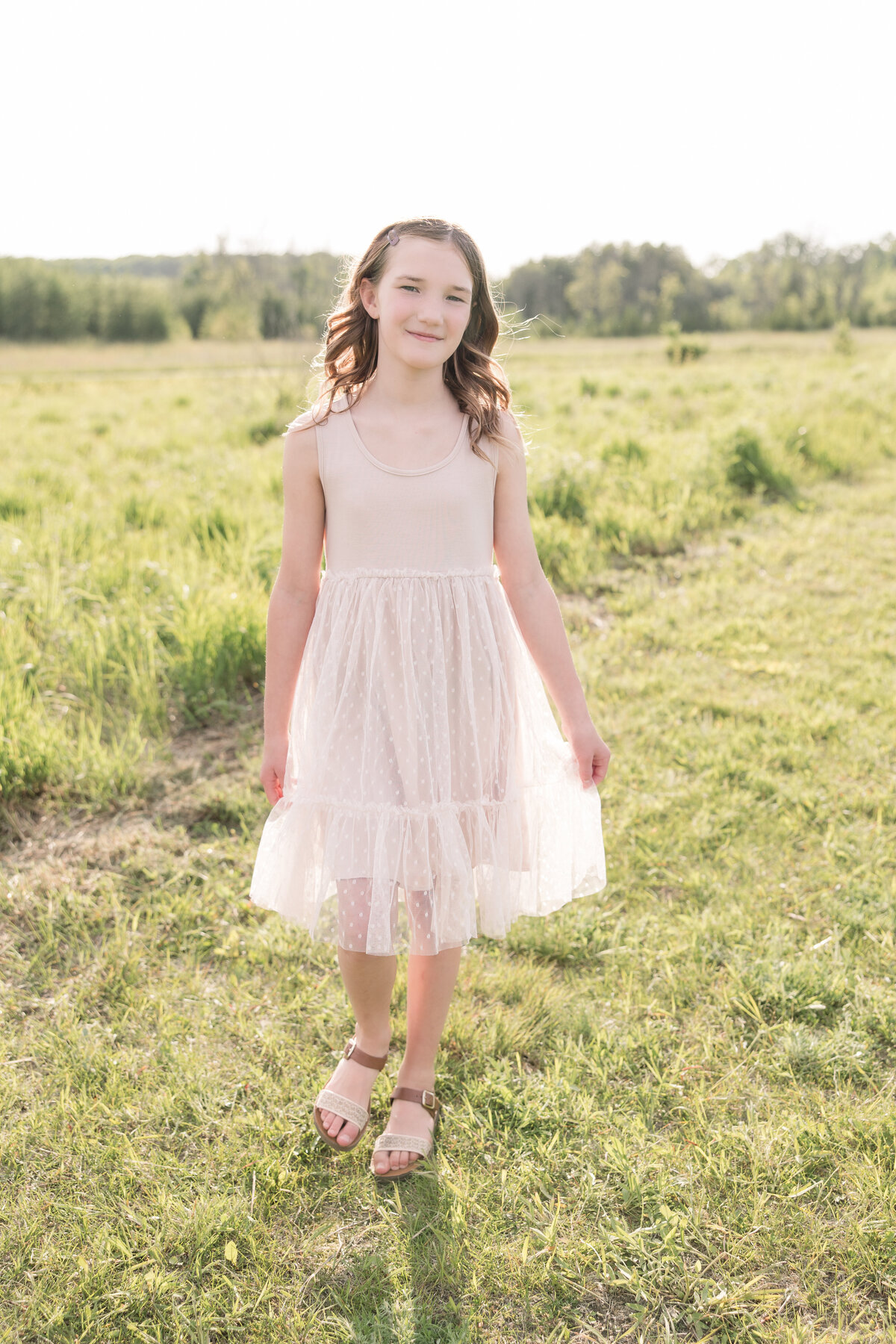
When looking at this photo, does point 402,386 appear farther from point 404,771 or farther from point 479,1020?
Answer: point 479,1020

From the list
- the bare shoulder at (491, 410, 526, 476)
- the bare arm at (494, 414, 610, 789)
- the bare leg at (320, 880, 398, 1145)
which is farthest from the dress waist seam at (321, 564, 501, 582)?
the bare leg at (320, 880, 398, 1145)

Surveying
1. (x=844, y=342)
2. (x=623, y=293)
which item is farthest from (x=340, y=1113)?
(x=623, y=293)

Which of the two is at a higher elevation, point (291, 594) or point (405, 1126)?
point (291, 594)

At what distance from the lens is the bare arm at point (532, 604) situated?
1835mm

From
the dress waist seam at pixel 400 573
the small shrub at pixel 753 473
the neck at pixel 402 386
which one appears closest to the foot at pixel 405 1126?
the dress waist seam at pixel 400 573

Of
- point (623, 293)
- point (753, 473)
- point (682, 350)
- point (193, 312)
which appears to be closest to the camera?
point (753, 473)

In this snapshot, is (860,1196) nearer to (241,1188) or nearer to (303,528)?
(241,1188)

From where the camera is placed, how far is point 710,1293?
156cm

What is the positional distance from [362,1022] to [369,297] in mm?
1488

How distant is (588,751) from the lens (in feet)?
6.21

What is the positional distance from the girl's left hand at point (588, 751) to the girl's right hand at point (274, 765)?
22.7 inches

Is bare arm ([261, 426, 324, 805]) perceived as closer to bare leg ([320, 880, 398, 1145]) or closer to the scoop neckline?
the scoop neckline

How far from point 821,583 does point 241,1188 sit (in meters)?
4.65

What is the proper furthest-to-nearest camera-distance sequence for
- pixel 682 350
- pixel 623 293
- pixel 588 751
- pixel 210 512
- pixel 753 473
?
pixel 623 293
pixel 682 350
pixel 753 473
pixel 210 512
pixel 588 751
